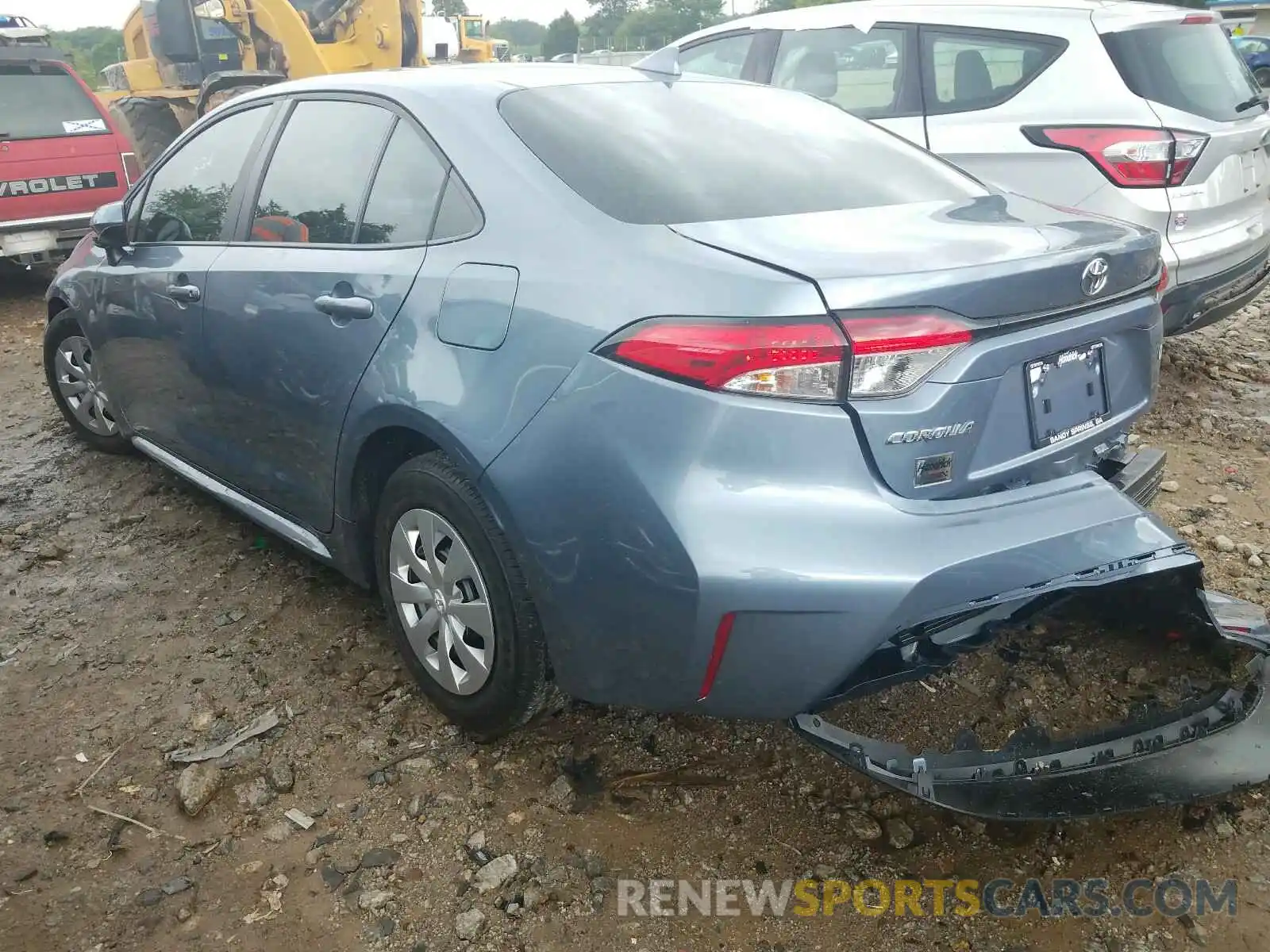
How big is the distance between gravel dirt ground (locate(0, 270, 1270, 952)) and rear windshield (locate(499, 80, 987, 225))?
125cm

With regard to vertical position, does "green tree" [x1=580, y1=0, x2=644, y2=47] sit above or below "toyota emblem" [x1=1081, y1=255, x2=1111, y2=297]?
above

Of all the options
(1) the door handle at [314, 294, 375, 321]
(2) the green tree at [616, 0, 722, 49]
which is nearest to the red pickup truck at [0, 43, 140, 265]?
(1) the door handle at [314, 294, 375, 321]

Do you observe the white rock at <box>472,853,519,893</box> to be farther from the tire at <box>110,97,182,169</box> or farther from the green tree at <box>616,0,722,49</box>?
the green tree at <box>616,0,722,49</box>

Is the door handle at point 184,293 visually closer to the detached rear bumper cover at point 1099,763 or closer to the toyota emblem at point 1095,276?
the detached rear bumper cover at point 1099,763

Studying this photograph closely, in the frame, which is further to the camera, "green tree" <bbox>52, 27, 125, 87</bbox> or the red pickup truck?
"green tree" <bbox>52, 27, 125, 87</bbox>

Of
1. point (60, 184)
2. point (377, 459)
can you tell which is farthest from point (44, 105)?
point (377, 459)

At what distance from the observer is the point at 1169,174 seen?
4.13 m

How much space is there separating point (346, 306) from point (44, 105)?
21.7ft

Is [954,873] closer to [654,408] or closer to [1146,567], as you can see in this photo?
[1146,567]

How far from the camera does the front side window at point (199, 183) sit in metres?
3.21

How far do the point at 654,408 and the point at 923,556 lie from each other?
0.55m

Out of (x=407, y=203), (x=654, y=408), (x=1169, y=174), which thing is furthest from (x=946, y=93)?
(x=654, y=408)

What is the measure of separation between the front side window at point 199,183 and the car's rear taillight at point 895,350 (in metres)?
2.17

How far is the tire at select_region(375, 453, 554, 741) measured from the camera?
7.34 ft
